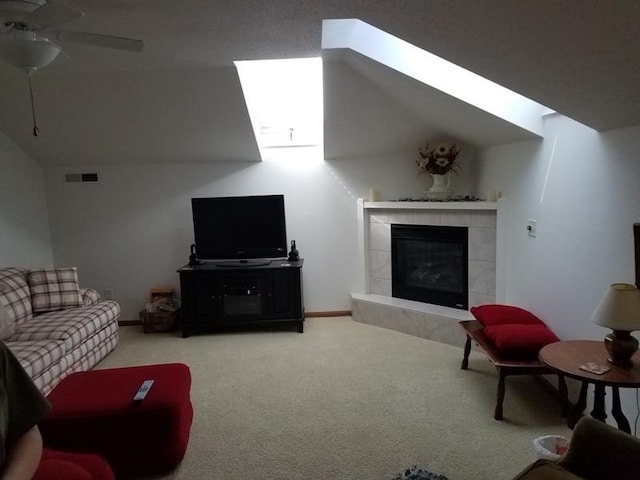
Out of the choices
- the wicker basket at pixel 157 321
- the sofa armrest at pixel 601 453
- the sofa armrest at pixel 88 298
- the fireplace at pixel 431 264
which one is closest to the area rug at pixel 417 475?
the sofa armrest at pixel 601 453

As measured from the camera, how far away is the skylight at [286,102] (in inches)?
158

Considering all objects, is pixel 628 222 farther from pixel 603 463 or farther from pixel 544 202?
pixel 603 463

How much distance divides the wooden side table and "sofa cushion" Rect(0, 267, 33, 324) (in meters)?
3.90

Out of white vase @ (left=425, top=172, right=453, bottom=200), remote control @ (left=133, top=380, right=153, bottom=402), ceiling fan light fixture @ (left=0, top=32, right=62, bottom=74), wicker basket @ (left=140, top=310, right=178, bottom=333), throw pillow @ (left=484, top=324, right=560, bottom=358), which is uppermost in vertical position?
ceiling fan light fixture @ (left=0, top=32, right=62, bottom=74)

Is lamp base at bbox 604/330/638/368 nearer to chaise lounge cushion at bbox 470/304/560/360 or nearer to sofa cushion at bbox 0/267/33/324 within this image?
chaise lounge cushion at bbox 470/304/560/360

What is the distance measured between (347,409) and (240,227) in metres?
2.34

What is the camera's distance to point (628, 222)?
2242 mm

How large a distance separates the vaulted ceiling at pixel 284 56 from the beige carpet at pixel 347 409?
190 centimetres

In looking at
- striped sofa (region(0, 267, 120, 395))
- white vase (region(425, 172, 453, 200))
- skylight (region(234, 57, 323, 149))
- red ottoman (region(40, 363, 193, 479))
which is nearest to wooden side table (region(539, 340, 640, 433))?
red ottoman (region(40, 363, 193, 479))

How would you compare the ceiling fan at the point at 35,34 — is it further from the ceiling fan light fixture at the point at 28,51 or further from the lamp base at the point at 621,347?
the lamp base at the point at 621,347

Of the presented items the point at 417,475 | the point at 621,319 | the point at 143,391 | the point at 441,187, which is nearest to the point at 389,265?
the point at 441,187

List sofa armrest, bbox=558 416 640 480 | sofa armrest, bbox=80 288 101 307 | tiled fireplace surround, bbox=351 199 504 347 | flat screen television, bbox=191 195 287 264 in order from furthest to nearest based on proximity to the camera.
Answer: flat screen television, bbox=191 195 287 264 → sofa armrest, bbox=80 288 101 307 → tiled fireplace surround, bbox=351 199 504 347 → sofa armrest, bbox=558 416 640 480

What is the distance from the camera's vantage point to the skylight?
13.2ft

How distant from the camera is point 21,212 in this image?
14.6 feet
